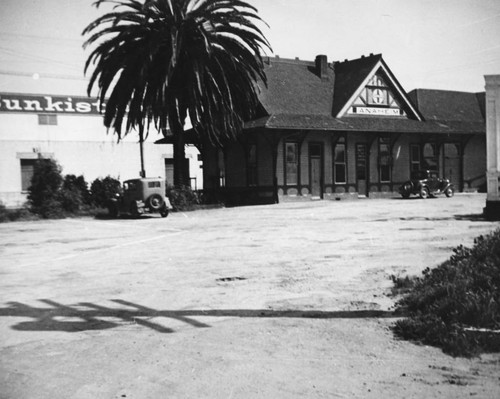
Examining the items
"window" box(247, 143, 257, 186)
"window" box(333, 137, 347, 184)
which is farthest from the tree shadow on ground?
"window" box(333, 137, 347, 184)

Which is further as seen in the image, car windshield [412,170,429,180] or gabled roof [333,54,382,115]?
gabled roof [333,54,382,115]

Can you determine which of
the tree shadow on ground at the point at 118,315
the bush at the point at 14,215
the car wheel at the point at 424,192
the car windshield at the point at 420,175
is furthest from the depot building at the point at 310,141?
the tree shadow on ground at the point at 118,315

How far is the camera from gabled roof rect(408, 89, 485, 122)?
40750mm

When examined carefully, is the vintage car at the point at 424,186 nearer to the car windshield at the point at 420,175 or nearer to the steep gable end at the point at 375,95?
the car windshield at the point at 420,175

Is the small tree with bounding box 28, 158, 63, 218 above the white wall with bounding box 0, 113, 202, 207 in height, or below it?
below

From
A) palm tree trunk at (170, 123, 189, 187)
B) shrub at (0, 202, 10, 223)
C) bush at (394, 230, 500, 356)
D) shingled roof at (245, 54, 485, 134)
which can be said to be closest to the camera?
bush at (394, 230, 500, 356)

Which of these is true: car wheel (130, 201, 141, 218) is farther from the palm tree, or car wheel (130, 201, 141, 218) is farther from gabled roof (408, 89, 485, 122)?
gabled roof (408, 89, 485, 122)

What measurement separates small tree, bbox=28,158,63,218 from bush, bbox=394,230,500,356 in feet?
62.2

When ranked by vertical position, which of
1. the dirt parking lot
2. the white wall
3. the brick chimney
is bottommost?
the dirt parking lot

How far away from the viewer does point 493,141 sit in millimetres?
14359

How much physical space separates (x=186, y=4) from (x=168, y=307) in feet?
69.0

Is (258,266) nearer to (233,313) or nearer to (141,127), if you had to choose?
(233,313)

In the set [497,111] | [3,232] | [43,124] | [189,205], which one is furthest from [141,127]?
[43,124]

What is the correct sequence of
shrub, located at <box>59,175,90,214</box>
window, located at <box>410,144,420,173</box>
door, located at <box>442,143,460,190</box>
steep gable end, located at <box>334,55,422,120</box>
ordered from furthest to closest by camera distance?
1. door, located at <box>442,143,460,190</box>
2. window, located at <box>410,144,420,173</box>
3. steep gable end, located at <box>334,55,422,120</box>
4. shrub, located at <box>59,175,90,214</box>
